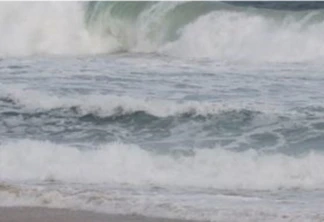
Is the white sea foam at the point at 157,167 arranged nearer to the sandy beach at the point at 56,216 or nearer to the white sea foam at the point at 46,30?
the sandy beach at the point at 56,216

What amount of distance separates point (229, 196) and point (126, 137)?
3105mm

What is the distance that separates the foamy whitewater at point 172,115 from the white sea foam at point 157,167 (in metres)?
0.02

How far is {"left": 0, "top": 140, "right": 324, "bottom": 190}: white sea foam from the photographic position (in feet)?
28.5

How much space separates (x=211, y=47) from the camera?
62.0 feet

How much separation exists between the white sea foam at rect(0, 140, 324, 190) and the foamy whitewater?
2cm

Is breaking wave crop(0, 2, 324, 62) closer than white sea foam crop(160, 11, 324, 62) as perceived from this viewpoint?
No

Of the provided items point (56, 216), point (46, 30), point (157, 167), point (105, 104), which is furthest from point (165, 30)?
point (56, 216)

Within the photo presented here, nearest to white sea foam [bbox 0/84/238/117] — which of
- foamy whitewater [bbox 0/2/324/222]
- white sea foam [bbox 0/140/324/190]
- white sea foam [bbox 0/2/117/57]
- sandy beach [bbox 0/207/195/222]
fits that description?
foamy whitewater [bbox 0/2/324/222]

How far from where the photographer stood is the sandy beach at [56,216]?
23.1ft

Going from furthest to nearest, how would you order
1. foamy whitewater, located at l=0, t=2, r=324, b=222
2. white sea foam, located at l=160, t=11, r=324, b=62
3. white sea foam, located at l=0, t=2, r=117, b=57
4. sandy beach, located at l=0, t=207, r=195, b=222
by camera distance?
white sea foam, located at l=0, t=2, r=117, b=57 → white sea foam, located at l=160, t=11, r=324, b=62 → foamy whitewater, located at l=0, t=2, r=324, b=222 → sandy beach, located at l=0, t=207, r=195, b=222

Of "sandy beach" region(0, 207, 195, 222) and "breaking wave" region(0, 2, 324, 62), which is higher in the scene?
"breaking wave" region(0, 2, 324, 62)

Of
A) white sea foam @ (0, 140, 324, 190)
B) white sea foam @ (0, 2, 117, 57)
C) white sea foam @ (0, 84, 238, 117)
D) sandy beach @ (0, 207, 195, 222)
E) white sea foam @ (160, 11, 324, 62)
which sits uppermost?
white sea foam @ (0, 2, 117, 57)

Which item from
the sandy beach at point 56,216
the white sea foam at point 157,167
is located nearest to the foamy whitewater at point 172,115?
the white sea foam at point 157,167

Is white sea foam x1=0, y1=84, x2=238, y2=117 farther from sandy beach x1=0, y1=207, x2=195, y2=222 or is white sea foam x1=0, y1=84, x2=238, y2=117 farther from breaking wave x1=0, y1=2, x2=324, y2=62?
breaking wave x1=0, y1=2, x2=324, y2=62
